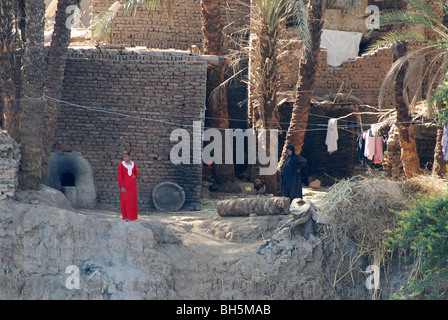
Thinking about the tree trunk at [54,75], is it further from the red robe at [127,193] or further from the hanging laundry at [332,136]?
the hanging laundry at [332,136]

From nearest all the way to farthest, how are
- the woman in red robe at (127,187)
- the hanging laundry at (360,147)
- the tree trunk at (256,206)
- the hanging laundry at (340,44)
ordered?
1. the woman in red robe at (127,187)
2. the tree trunk at (256,206)
3. the hanging laundry at (360,147)
4. the hanging laundry at (340,44)

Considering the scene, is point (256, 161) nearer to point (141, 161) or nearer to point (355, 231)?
point (141, 161)

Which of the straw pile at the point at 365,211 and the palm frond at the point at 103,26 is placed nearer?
the straw pile at the point at 365,211

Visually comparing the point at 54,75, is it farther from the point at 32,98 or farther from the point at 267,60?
the point at 267,60

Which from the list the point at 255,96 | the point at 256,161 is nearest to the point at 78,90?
the point at 255,96

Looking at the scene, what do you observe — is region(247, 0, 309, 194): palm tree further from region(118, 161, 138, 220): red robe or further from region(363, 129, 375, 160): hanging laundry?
region(118, 161, 138, 220): red robe

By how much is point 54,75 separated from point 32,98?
0.79 m

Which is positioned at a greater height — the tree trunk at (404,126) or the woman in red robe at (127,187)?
the tree trunk at (404,126)

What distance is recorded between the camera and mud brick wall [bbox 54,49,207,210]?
42.1 feet

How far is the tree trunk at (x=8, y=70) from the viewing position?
1110 centimetres

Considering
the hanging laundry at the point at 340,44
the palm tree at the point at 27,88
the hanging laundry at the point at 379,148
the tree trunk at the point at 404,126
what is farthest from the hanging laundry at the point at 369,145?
the palm tree at the point at 27,88

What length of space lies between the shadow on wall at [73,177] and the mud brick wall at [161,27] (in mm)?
4985

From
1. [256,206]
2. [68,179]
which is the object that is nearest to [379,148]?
[256,206]

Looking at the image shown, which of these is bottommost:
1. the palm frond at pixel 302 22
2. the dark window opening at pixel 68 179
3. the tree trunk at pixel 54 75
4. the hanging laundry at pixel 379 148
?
the dark window opening at pixel 68 179
